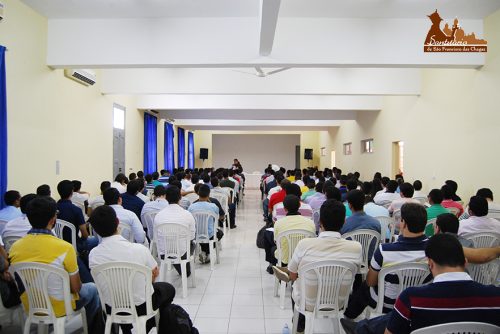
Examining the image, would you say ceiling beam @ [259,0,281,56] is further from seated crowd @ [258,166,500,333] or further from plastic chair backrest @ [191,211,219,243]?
plastic chair backrest @ [191,211,219,243]

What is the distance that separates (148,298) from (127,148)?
8.32 metres

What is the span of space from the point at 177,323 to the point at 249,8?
4.17m

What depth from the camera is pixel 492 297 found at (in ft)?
5.33

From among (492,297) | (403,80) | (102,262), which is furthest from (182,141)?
(492,297)

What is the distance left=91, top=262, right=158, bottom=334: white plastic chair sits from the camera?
2492 millimetres

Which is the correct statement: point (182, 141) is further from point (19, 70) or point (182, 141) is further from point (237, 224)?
point (19, 70)

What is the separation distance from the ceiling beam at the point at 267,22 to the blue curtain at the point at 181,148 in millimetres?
12418

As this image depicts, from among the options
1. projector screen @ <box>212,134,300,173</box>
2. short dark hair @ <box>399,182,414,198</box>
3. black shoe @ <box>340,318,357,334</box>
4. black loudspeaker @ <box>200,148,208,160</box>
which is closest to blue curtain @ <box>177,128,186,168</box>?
black loudspeaker @ <box>200,148,208,160</box>

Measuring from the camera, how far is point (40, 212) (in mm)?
2594

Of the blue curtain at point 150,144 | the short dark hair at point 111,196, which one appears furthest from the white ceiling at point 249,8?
the blue curtain at point 150,144

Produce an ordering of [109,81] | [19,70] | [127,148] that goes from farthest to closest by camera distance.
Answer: [127,148] → [109,81] → [19,70]

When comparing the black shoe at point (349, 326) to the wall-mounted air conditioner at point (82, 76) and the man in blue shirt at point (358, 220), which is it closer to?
the man in blue shirt at point (358, 220)

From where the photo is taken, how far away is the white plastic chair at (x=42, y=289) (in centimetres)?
250

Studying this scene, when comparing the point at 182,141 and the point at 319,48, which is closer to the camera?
the point at 319,48
